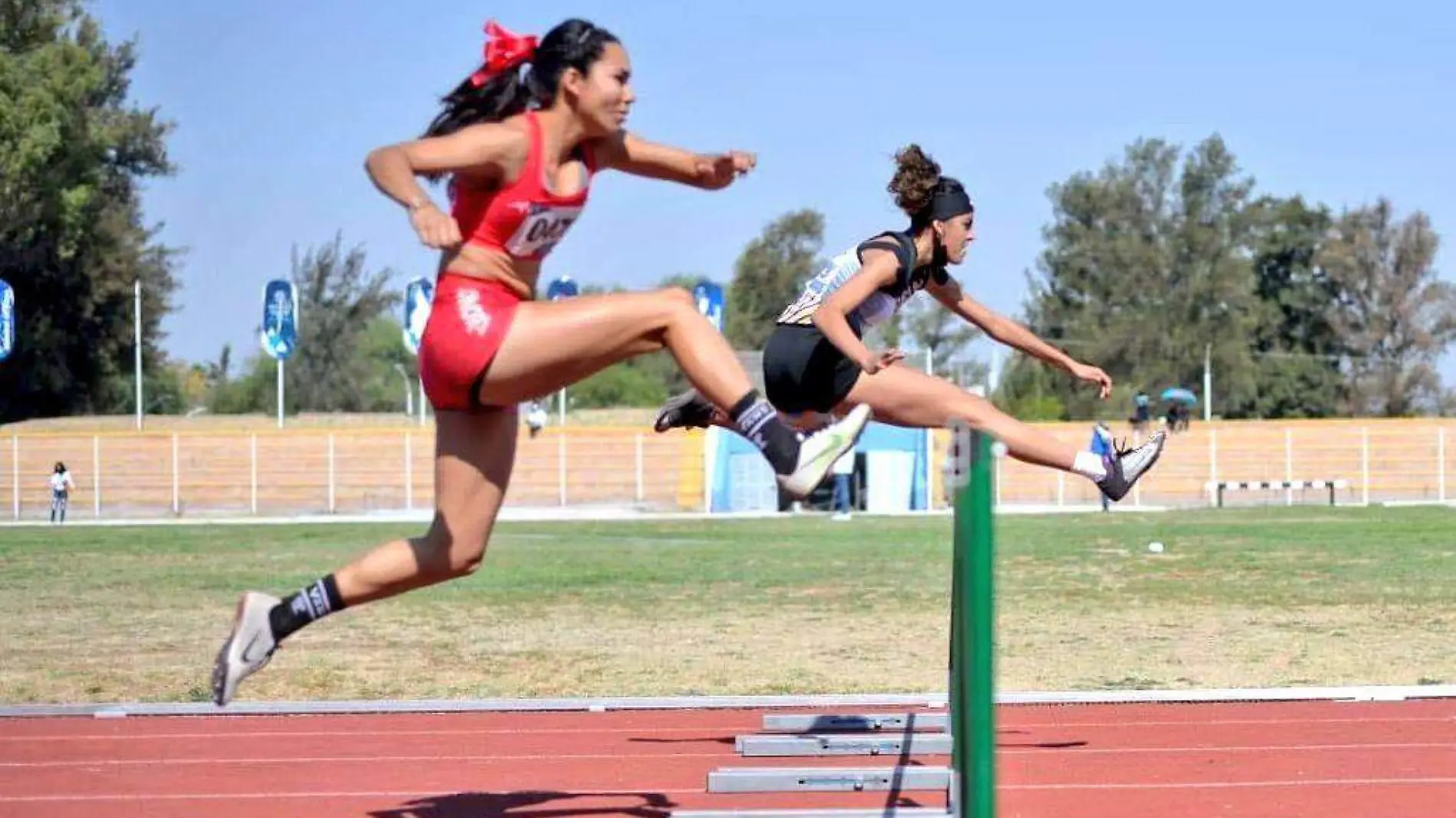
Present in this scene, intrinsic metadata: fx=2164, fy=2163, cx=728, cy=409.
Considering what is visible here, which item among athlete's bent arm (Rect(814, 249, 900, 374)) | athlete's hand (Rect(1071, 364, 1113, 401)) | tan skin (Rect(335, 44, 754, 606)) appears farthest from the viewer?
athlete's hand (Rect(1071, 364, 1113, 401))

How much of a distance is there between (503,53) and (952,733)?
2.58 meters

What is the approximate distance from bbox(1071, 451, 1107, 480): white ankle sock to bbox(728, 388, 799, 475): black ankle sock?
254 centimetres

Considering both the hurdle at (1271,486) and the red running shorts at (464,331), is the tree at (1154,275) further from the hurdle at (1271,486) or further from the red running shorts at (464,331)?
the red running shorts at (464,331)

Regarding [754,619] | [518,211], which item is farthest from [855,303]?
[754,619]

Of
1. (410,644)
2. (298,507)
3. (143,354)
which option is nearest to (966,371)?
(143,354)

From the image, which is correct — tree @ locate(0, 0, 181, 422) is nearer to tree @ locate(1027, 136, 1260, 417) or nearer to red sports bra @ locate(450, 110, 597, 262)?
tree @ locate(1027, 136, 1260, 417)

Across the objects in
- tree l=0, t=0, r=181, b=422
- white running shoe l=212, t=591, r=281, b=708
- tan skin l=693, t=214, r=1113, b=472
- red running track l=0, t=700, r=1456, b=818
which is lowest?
red running track l=0, t=700, r=1456, b=818

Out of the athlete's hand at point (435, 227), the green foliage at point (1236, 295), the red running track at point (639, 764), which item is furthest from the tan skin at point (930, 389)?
the green foliage at point (1236, 295)

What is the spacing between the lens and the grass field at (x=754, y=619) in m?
11.6

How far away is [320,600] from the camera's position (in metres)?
6.24

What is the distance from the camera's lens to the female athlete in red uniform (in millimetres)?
5770

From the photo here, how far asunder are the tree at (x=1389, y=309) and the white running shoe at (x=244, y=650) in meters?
75.1

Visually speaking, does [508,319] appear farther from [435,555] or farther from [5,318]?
[5,318]

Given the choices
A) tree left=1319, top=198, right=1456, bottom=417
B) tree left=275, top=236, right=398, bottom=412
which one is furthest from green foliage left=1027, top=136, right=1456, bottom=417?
tree left=275, top=236, right=398, bottom=412
